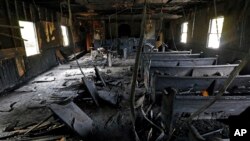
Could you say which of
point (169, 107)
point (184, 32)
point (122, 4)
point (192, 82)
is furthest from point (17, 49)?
point (184, 32)

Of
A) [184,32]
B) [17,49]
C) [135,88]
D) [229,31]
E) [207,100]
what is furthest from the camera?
[184,32]

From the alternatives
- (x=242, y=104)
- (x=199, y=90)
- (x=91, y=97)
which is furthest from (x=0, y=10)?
(x=242, y=104)

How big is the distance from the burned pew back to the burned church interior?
0.07 ft

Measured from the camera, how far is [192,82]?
328 cm

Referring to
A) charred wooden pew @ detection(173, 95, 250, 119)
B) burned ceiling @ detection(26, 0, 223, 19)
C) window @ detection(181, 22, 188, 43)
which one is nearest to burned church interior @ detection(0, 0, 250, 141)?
charred wooden pew @ detection(173, 95, 250, 119)

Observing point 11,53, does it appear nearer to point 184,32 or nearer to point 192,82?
point 192,82

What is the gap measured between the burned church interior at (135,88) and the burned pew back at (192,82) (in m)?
0.02

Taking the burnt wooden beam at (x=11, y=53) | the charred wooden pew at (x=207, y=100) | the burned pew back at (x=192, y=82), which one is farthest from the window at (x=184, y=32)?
the burnt wooden beam at (x=11, y=53)

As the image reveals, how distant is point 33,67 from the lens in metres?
6.76

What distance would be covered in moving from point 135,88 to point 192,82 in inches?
68.5

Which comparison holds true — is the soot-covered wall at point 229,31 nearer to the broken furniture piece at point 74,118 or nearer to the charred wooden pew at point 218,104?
the charred wooden pew at point 218,104

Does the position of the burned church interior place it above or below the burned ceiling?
below

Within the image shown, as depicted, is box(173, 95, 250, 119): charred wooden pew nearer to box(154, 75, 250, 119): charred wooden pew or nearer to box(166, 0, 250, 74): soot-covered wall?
box(154, 75, 250, 119): charred wooden pew

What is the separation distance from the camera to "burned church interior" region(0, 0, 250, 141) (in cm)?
235
